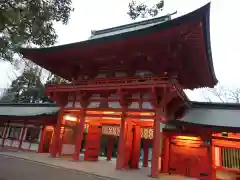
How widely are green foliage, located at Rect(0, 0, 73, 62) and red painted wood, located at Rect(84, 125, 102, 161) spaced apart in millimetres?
5832

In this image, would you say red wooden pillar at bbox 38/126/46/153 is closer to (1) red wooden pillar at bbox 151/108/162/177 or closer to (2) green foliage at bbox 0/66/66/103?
(1) red wooden pillar at bbox 151/108/162/177

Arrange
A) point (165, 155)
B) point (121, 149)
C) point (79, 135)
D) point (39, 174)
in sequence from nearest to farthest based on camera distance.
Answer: point (39, 174) → point (121, 149) → point (165, 155) → point (79, 135)

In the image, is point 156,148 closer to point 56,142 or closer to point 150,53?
point 150,53

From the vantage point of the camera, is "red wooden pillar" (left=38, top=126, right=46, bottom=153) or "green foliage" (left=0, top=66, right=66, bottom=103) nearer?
"red wooden pillar" (left=38, top=126, right=46, bottom=153)

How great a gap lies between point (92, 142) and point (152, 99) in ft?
17.2

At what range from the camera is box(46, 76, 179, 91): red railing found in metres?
8.73

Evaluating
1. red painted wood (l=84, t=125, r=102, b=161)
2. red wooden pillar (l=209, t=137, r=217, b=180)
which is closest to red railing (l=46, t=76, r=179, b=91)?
red painted wood (l=84, t=125, r=102, b=161)

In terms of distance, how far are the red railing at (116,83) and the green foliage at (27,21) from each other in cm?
272

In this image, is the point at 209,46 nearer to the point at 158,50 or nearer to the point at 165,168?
the point at 158,50

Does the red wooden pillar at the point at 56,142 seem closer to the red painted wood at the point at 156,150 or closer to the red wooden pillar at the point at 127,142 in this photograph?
the red wooden pillar at the point at 127,142

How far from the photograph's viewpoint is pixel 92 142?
40.0 feet

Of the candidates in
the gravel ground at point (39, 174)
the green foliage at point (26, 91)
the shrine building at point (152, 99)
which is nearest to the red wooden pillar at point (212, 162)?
the shrine building at point (152, 99)

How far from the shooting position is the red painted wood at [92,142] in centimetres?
1201

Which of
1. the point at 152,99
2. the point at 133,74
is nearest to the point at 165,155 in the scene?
the point at 152,99
